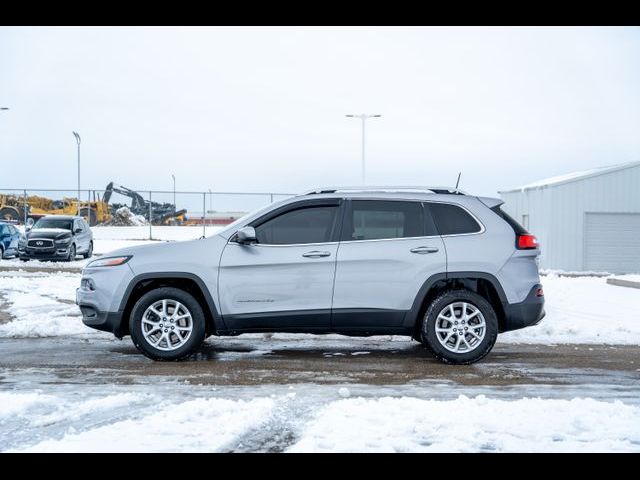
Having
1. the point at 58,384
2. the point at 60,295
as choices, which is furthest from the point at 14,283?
the point at 58,384

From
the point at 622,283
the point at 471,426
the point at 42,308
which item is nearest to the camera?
the point at 471,426

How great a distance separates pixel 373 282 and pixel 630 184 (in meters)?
23.1

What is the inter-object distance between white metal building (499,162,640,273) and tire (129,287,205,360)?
22347mm

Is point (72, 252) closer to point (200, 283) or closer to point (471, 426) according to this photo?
point (200, 283)

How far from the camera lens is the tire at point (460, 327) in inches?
304

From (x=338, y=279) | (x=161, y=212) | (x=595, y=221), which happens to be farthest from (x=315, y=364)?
(x=161, y=212)

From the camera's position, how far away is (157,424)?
17.3 ft

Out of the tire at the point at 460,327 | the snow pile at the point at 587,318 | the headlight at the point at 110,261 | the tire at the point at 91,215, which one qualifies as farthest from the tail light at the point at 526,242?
the tire at the point at 91,215

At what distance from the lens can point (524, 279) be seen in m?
7.89

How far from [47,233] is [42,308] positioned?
48.0 feet

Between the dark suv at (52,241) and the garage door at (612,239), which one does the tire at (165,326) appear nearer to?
the dark suv at (52,241)
